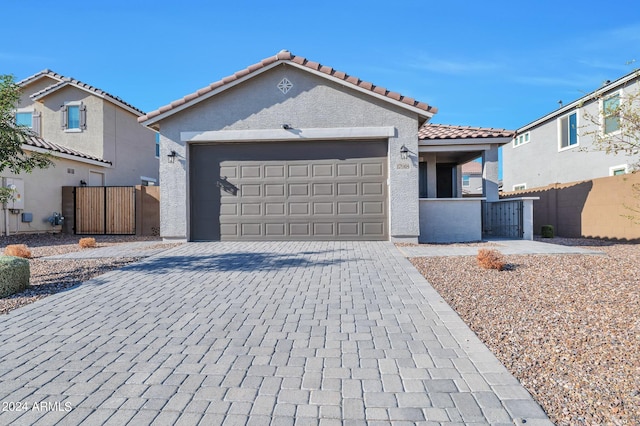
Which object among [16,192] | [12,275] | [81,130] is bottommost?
[12,275]

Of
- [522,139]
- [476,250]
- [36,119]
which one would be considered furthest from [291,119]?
[522,139]

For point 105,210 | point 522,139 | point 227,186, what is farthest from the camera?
point 522,139

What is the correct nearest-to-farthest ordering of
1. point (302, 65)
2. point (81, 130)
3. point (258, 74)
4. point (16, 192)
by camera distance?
point (302, 65) → point (258, 74) → point (16, 192) → point (81, 130)

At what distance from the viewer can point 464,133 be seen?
1221cm

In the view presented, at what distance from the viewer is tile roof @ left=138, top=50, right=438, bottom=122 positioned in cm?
1052

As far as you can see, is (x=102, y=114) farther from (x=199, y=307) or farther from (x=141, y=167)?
(x=199, y=307)

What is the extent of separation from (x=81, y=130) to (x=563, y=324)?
21.9 meters

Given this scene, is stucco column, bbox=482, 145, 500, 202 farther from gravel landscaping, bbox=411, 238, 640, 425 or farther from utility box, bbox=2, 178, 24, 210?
utility box, bbox=2, 178, 24, 210

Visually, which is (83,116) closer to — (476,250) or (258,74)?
(258,74)

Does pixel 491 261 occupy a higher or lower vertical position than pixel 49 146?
lower

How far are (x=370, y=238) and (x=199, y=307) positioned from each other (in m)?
6.89

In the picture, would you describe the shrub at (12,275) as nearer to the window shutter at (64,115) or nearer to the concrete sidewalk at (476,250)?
the concrete sidewalk at (476,250)

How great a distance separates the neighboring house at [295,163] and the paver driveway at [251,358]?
499 cm

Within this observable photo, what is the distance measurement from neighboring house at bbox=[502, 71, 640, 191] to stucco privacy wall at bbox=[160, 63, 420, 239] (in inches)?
307
